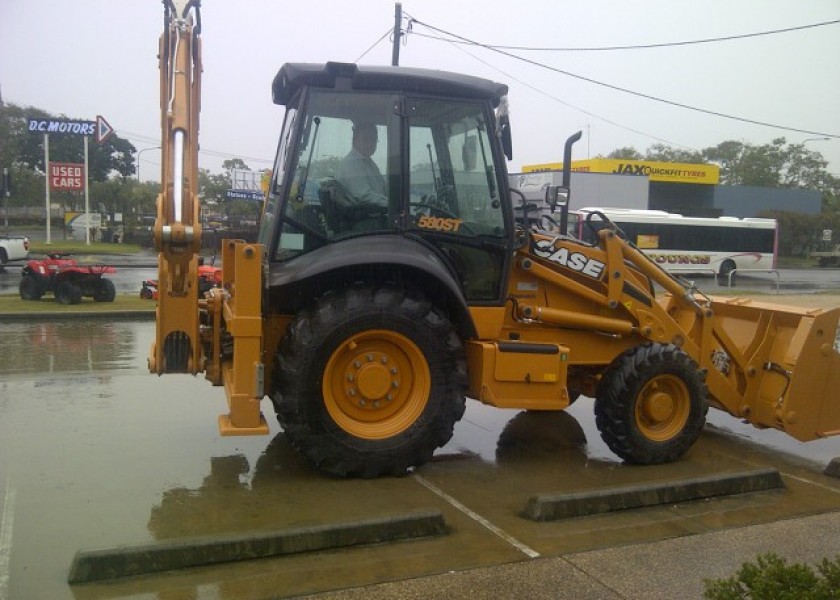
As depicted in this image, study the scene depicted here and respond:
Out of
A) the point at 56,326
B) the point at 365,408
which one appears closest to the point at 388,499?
the point at 365,408

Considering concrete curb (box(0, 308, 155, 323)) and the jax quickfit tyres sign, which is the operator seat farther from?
the jax quickfit tyres sign

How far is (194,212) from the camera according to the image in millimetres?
5020

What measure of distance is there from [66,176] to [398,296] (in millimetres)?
43378

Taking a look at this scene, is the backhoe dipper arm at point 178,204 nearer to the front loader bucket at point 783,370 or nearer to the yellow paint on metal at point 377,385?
the yellow paint on metal at point 377,385

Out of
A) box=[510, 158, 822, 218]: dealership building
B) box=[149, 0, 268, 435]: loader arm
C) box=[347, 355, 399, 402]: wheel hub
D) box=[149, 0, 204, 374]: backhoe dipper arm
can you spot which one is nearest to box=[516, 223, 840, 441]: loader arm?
Result: box=[347, 355, 399, 402]: wheel hub

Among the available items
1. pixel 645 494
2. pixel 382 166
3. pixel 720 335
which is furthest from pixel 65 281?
pixel 645 494

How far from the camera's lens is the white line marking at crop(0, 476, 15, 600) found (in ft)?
11.8

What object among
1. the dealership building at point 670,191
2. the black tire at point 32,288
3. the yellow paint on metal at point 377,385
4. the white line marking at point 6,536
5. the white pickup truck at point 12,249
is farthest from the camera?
the dealership building at point 670,191

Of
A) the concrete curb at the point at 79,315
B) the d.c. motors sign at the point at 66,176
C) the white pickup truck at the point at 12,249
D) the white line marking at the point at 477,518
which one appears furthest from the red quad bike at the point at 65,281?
the d.c. motors sign at the point at 66,176

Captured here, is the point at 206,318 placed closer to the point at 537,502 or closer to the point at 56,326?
the point at 537,502

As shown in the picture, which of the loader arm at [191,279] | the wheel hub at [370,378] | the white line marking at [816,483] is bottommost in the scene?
the white line marking at [816,483]

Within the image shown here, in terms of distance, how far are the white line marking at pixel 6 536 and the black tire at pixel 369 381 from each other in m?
1.61

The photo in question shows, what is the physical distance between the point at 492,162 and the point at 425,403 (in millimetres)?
1784

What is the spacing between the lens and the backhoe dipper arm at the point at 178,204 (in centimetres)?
494
